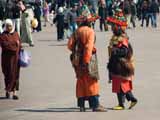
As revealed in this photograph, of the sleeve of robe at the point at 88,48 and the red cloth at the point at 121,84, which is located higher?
the sleeve of robe at the point at 88,48

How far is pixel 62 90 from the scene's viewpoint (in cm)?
1605

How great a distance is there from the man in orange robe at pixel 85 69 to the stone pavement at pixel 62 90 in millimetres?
280

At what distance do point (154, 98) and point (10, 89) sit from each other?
110 inches

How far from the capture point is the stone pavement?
13.0 metres

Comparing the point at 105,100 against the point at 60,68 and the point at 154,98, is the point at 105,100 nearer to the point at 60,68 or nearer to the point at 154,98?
the point at 154,98

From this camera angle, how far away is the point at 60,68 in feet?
66.4

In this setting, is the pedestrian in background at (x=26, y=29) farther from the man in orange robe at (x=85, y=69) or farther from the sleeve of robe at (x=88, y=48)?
the sleeve of robe at (x=88, y=48)

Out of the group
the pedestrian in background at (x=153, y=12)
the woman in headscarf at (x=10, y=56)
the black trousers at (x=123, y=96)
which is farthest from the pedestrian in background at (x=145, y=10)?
the black trousers at (x=123, y=96)

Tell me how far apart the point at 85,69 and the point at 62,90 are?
3232mm

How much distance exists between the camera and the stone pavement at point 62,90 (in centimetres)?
1296

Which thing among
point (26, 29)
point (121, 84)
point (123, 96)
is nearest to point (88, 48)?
point (121, 84)

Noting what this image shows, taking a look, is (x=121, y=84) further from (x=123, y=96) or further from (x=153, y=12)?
(x=153, y=12)

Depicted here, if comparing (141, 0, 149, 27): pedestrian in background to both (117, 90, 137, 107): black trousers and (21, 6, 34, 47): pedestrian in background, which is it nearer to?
(21, 6, 34, 47): pedestrian in background

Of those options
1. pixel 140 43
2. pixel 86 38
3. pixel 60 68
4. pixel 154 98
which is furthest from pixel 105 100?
pixel 140 43
